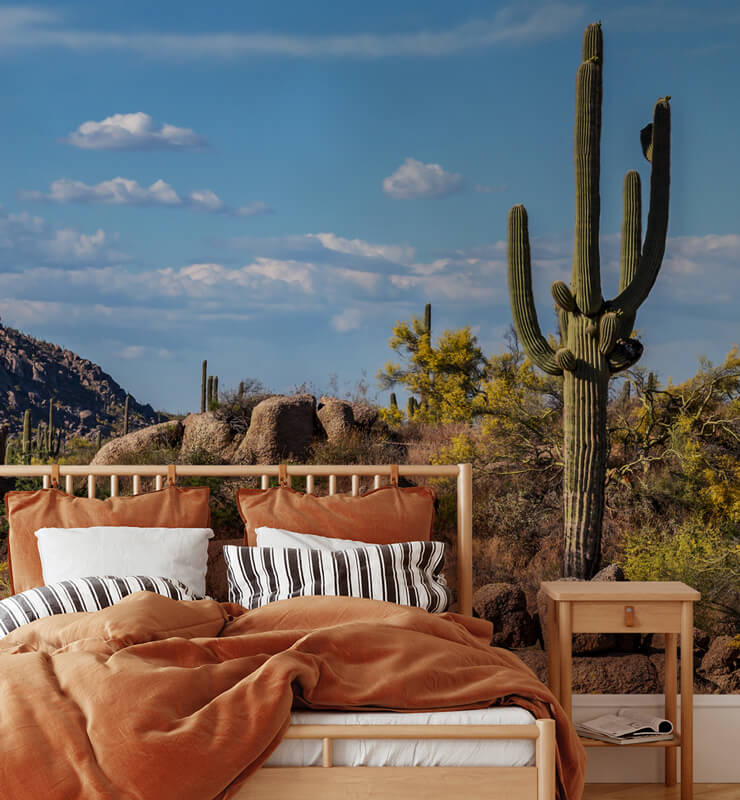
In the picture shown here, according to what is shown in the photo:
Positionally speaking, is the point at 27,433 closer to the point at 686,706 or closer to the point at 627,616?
the point at 627,616

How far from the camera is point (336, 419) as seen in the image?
5238 mm

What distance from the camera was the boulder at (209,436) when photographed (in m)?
5.33

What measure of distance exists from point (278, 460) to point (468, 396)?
1266mm

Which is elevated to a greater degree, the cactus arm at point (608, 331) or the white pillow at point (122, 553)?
the cactus arm at point (608, 331)

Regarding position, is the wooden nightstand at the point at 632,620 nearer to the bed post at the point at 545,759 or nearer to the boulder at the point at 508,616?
the boulder at the point at 508,616

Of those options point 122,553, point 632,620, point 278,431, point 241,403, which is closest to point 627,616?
point 632,620

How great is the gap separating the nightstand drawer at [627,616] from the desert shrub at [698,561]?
973 millimetres

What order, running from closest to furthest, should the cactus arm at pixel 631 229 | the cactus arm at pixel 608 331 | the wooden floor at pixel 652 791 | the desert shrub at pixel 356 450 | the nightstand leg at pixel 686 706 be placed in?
the nightstand leg at pixel 686 706 < the wooden floor at pixel 652 791 < the cactus arm at pixel 608 331 < the cactus arm at pixel 631 229 < the desert shrub at pixel 356 450

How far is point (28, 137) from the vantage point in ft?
17.0

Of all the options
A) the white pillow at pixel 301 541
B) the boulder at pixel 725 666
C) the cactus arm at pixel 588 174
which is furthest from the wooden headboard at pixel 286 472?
the boulder at pixel 725 666

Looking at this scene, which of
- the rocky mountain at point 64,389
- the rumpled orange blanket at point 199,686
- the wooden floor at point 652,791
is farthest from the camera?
the rocky mountain at point 64,389

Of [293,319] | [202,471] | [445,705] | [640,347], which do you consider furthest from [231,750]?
[293,319]

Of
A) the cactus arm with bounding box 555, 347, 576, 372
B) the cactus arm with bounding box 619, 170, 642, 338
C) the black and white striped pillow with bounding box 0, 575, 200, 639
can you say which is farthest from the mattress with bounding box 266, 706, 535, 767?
the cactus arm with bounding box 619, 170, 642, 338

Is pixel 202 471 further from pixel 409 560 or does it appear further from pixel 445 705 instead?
pixel 445 705
